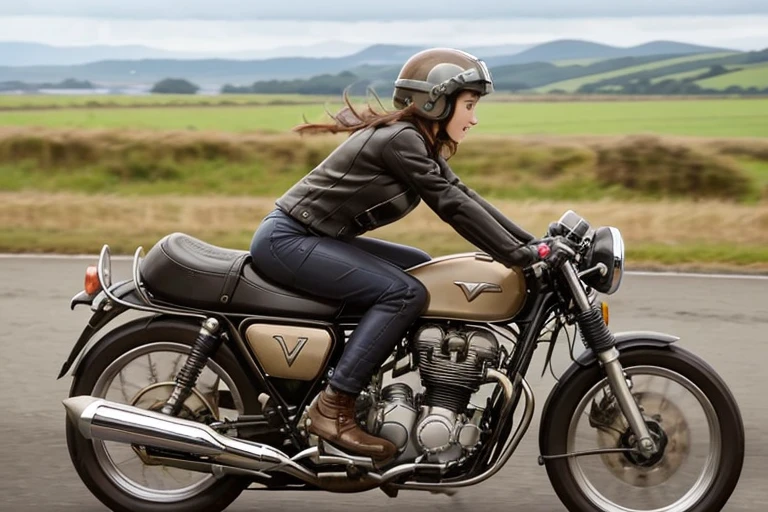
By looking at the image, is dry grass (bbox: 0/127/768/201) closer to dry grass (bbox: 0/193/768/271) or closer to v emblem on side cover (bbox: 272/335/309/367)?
dry grass (bbox: 0/193/768/271)

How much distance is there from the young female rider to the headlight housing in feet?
0.78

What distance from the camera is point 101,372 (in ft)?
15.2

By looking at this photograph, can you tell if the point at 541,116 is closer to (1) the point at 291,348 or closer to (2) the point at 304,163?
(2) the point at 304,163

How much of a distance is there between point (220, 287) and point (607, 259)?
1.34 m

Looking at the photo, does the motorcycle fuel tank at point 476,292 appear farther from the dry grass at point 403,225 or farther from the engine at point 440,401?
the dry grass at point 403,225

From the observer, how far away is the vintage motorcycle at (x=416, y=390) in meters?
4.41

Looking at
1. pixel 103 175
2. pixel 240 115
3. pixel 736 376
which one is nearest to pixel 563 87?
pixel 240 115

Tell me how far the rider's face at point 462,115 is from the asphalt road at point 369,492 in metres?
1.47

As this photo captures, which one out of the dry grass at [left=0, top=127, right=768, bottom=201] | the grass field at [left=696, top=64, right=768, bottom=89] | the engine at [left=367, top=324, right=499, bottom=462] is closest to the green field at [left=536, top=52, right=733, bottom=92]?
the grass field at [left=696, top=64, right=768, bottom=89]

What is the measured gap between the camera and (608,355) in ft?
14.5

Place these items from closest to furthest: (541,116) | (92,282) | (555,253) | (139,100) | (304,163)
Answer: (555,253) < (92,282) < (304,163) < (541,116) < (139,100)

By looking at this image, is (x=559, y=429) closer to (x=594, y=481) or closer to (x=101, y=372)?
(x=594, y=481)

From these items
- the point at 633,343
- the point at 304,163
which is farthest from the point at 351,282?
the point at 304,163

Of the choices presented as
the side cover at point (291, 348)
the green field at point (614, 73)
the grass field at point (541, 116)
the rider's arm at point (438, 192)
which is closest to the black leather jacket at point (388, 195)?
the rider's arm at point (438, 192)
